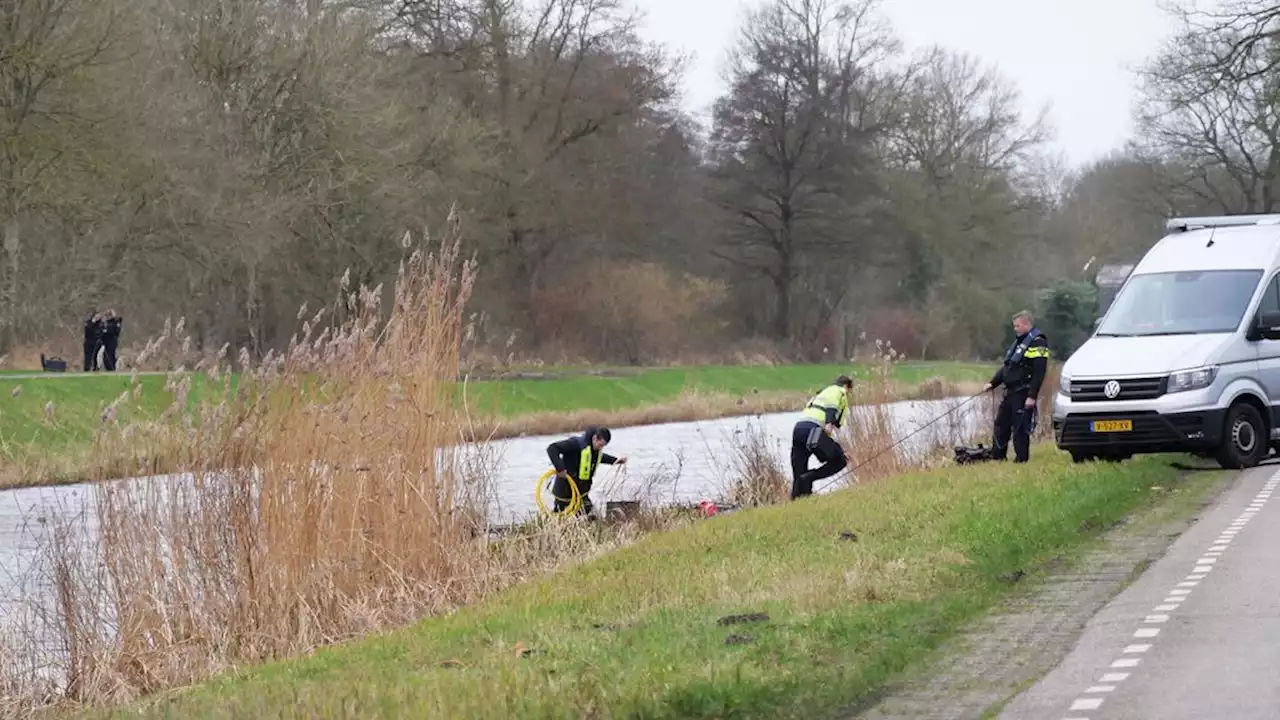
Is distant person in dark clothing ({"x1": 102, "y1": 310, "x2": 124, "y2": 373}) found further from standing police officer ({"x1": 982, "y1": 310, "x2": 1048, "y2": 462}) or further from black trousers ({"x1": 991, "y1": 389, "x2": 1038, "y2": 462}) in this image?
standing police officer ({"x1": 982, "y1": 310, "x2": 1048, "y2": 462})

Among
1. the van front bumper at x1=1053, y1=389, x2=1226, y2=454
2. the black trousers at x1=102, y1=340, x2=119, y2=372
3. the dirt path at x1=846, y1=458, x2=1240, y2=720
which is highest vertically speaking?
the black trousers at x1=102, y1=340, x2=119, y2=372

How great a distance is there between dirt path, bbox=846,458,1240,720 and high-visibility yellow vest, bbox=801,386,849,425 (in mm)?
6713

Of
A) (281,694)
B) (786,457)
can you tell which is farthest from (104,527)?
(786,457)

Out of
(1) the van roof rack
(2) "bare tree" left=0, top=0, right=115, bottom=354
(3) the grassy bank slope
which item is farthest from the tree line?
(3) the grassy bank slope

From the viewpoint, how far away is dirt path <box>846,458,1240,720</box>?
25.5 ft

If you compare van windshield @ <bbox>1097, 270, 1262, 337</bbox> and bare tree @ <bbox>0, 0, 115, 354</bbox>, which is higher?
bare tree @ <bbox>0, 0, 115, 354</bbox>

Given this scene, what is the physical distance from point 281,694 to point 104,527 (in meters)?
4.21

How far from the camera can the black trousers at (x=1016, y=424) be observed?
1941cm

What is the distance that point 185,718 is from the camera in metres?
7.85

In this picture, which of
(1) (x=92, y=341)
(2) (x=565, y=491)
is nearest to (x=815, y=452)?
(2) (x=565, y=491)

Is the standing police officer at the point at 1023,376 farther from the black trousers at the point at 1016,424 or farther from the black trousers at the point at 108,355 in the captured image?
the black trousers at the point at 108,355

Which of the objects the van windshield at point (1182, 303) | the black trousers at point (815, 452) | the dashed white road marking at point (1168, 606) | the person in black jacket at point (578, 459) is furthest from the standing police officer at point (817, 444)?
the dashed white road marking at point (1168, 606)

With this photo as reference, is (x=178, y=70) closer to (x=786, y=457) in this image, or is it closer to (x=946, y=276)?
(x=786, y=457)

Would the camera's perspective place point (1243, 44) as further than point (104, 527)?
Yes
